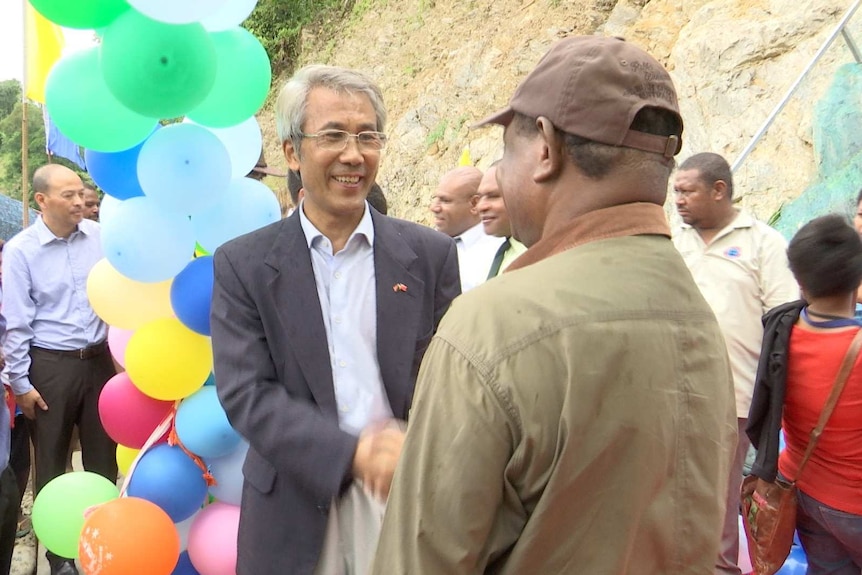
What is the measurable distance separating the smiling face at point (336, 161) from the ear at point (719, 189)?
246 centimetres

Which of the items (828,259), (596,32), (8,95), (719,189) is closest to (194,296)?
(828,259)

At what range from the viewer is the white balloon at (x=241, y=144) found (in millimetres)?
3314

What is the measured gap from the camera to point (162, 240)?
9.32 feet

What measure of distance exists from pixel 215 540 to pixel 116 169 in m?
1.57

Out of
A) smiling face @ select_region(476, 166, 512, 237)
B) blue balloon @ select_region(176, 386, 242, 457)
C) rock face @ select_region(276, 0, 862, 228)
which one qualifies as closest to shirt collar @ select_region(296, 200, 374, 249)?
blue balloon @ select_region(176, 386, 242, 457)

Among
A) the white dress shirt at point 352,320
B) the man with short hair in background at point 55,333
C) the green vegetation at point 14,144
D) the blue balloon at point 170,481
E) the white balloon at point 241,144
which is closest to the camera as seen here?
the white dress shirt at point 352,320

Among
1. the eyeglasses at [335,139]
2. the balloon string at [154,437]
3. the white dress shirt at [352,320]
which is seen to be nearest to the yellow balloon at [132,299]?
the balloon string at [154,437]

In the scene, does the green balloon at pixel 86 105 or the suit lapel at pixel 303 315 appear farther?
the green balloon at pixel 86 105

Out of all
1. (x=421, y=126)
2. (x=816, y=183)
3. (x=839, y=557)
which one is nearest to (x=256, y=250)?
(x=839, y=557)

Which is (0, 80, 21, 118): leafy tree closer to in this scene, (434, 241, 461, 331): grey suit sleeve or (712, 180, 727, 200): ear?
(712, 180, 727, 200): ear

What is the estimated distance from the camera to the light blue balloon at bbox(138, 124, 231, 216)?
2.80 metres

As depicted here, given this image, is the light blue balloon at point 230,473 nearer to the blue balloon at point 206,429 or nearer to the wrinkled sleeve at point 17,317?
the blue balloon at point 206,429

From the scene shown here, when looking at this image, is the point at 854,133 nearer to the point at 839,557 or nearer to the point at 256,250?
the point at 839,557

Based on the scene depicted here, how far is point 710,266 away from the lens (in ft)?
13.1
